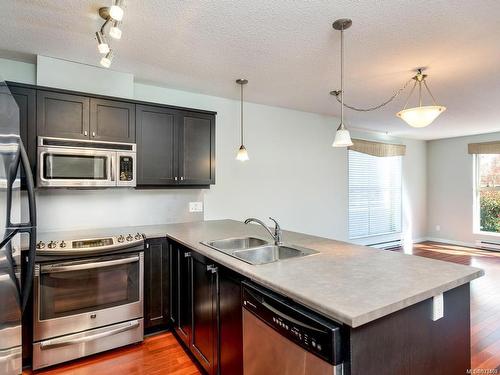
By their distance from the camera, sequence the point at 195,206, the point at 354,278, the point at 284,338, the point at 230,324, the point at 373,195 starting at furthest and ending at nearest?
the point at 373,195 < the point at 195,206 < the point at 230,324 < the point at 354,278 < the point at 284,338

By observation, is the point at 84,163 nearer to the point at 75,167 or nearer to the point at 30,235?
the point at 75,167

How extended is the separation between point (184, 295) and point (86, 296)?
0.74m

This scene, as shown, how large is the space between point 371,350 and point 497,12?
88.2 inches

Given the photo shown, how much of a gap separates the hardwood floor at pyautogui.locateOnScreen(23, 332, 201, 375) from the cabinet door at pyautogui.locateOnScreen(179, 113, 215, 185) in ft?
5.10

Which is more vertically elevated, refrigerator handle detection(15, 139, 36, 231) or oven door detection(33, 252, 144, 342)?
refrigerator handle detection(15, 139, 36, 231)

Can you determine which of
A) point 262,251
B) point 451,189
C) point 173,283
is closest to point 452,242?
point 451,189

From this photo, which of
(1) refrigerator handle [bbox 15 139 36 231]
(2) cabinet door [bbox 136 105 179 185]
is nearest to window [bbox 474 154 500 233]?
(2) cabinet door [bbox 136 105 179 185]

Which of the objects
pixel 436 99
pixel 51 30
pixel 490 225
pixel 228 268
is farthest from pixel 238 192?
pixel 490 225

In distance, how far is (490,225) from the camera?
6164 millimetres

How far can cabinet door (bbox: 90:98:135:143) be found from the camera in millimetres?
2604

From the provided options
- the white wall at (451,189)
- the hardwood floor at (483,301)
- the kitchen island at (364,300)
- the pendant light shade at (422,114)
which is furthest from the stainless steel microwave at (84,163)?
the white wall at (451,189)

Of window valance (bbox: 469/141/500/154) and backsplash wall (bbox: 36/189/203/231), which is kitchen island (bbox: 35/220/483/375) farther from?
window valance (bbox: 469/141/500/154)

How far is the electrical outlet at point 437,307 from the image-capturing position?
130 cm

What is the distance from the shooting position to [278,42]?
7.59ft
